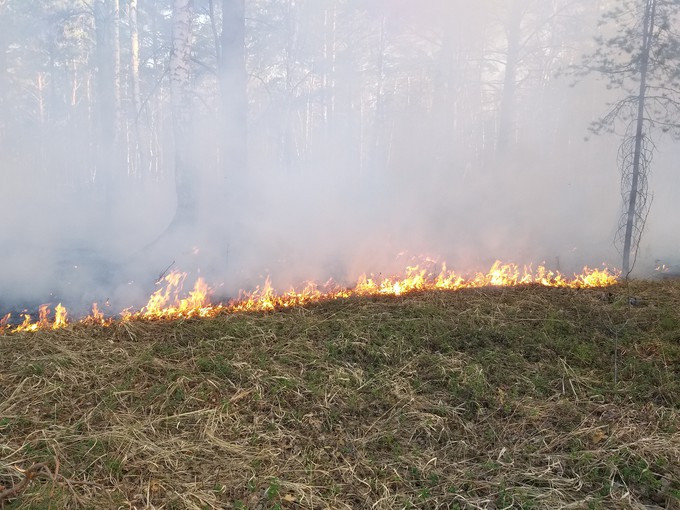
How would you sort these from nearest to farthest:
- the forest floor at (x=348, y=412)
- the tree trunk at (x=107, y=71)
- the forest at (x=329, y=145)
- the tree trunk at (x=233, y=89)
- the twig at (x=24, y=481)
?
the twig at (x=24, y=481) < the forest floor at (x=348, y=412) < the forest at (x=329, y=145) < the tree trunk at (x=233, y=89) < the tree trunk at (x=107, y=71)

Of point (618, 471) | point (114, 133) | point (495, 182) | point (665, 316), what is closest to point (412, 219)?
point (495, 182)

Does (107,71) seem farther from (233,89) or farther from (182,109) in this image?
(182,109)

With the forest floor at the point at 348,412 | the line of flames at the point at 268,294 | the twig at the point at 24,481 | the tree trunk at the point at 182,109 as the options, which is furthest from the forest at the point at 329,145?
the twig at the point at 24,481

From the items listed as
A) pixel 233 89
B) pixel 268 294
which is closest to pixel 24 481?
pixel 268 294

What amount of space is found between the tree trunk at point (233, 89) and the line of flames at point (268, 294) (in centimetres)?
375

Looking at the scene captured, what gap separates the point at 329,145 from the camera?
25766mm

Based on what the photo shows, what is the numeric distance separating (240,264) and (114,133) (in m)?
12.1

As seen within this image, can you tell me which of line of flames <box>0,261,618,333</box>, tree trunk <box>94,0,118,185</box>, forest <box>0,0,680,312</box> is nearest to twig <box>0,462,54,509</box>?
line of flames <box>0,261,618,333</box>

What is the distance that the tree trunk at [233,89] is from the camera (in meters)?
8.30

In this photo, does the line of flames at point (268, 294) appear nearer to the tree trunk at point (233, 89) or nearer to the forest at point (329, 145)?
the forest at point (329, 145)

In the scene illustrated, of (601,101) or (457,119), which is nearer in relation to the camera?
(601,101)

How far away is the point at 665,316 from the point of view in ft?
15.5

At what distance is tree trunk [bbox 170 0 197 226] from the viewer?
22.9 feet

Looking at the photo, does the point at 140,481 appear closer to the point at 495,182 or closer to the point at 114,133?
the point at 495,182
